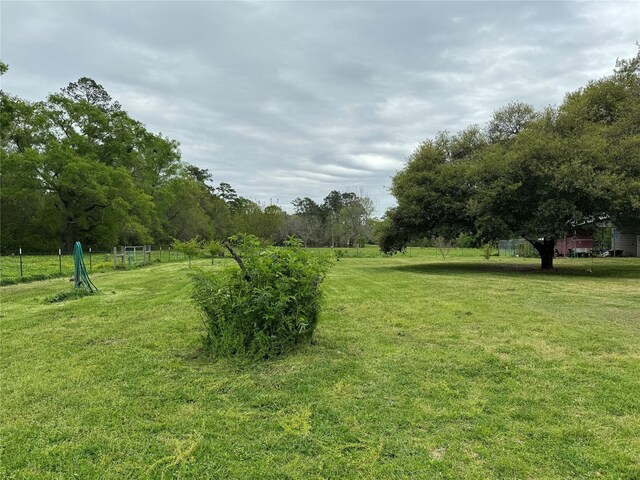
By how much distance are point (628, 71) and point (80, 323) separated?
2178cm

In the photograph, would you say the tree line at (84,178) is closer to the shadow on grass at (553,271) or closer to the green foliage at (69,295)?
the shadow on grass at (553,271)

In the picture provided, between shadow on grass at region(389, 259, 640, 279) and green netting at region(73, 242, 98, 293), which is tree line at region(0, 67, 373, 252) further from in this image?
green netting at region(73, 242, 98, 293)

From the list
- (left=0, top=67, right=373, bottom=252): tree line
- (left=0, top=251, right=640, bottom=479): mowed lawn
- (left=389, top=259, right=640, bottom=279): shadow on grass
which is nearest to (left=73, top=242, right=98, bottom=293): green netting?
(left=0, top=251, right=640, bottom=479): mowed lawn

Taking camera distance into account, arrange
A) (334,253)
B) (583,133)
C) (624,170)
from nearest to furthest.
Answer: (334,253)
(624,170)
(583,133)

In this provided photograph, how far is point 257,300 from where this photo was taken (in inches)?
160

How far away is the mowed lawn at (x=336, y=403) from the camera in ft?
7.46

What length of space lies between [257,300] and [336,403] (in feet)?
4.47

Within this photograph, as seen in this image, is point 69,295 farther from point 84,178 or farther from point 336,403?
point 84,178

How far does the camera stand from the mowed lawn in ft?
7.46

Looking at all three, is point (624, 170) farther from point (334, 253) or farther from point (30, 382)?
point (30, 382)

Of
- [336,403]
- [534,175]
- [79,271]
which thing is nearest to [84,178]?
[79,271]

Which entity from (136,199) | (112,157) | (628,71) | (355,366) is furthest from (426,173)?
(112,157)

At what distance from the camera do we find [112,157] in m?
37.2

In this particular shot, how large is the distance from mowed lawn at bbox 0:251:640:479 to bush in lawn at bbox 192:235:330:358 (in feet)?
0.80
